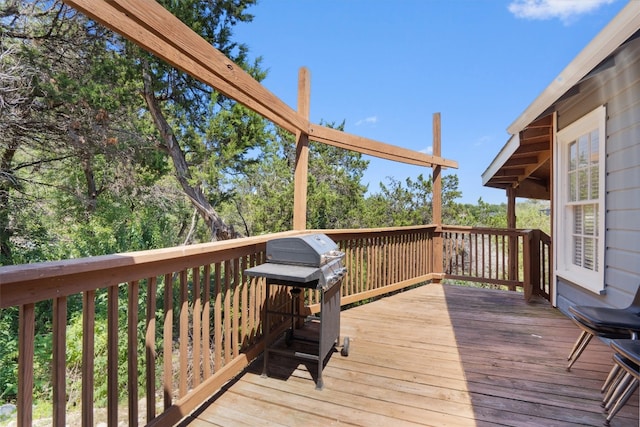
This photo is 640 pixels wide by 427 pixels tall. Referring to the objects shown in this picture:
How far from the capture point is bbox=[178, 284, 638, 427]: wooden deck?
189 cm

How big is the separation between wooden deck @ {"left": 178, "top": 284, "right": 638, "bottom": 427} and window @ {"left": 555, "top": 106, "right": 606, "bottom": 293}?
65 cm

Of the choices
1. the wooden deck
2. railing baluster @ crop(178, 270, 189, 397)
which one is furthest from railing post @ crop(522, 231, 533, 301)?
railing baluster @ crop(178, 270, 189, 397)

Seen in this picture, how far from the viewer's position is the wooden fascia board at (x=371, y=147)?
11.8 feet

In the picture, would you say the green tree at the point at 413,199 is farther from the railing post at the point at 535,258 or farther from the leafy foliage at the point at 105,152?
the railing post at the point at 535,258

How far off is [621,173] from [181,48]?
3.60m

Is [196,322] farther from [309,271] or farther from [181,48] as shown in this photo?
[181,48]

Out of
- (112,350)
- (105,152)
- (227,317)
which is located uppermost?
(105,152)

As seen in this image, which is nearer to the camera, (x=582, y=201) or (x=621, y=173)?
(x=621, y=173)

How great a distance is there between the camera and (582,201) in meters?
3.42

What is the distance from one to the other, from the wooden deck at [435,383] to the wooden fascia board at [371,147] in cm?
212

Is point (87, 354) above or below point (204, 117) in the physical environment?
below

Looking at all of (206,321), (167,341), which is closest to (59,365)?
(167,341)

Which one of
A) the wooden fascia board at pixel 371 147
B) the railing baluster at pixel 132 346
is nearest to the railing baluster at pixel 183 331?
the railing baluster at pixel 132 346

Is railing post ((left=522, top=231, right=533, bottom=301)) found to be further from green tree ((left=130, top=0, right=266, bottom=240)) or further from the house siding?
green tree ((left=130, top=0, right=266, bottom=240))
